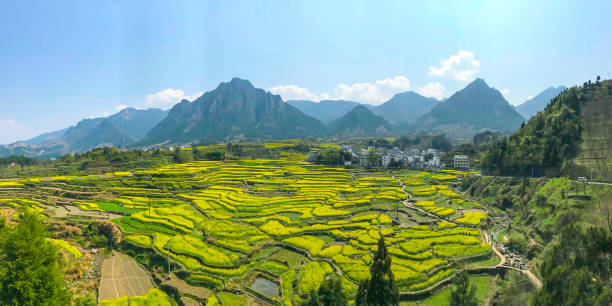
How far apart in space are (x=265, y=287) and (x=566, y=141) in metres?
64.8

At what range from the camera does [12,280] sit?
19.7 metres

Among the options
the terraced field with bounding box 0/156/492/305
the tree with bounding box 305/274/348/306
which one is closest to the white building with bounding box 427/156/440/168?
the terraced field with bounding box 0/156/492/305

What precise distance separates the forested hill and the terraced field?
15.3m

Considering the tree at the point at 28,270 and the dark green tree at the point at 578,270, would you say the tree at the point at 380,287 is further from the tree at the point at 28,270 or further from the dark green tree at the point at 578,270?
the tree at the point at 28,270

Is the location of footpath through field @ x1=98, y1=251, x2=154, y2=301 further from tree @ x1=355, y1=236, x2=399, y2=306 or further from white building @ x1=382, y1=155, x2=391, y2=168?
white building @ x1=382, y1=155, x2=391, y2=168

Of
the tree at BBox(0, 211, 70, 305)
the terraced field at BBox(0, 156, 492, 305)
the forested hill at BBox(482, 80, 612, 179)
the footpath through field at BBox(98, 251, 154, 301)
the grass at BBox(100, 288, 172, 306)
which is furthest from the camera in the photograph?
the forested hill at BBox(482, 80, 612, 179)

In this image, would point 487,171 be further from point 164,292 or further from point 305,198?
point 164,292

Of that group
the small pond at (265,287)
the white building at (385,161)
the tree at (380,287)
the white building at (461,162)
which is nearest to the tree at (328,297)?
the tree at (380,287)

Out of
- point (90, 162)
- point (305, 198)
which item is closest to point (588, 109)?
point (305, 198)

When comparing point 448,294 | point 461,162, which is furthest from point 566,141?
point 448,294

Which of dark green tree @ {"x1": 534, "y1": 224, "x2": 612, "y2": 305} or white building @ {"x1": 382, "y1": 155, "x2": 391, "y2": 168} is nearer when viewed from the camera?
dark green tree @ {"x1": 534, "y1": 224, "x2": 612, "y2": 305}

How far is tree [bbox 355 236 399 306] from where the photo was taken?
19875 millimetres

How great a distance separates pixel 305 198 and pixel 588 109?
2687 inches

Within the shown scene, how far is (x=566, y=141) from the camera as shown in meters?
55.2
